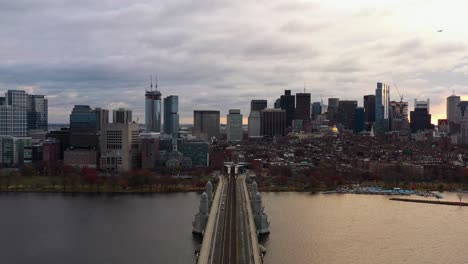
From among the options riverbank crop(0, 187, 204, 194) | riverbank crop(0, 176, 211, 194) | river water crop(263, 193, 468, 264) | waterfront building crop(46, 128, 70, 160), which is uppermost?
waterfront building crop(46, 128, 70, 160)

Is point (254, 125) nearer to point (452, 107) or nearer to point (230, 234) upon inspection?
point (452, 107)

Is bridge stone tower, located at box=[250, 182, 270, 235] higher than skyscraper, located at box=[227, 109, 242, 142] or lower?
lower

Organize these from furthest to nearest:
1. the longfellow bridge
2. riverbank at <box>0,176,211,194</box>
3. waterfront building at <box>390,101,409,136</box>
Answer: waterfront building at <box>390,101,409,136</box> → riverbank at <box>0,176,211,194</box> → the longfellow bridge

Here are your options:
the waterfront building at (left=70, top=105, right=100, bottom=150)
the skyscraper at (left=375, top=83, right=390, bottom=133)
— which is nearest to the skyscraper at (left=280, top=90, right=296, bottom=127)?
the skyscraper at (left=375, top=83, right=390, bottom=133)

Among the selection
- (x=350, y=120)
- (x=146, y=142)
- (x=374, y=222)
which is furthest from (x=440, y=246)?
(x=350, y=120)

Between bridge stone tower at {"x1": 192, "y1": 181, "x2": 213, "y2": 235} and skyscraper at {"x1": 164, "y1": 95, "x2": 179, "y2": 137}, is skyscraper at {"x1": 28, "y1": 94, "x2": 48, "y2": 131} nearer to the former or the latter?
skyscraper at {"x1": 164, "y1": 95, "x2": 179, "y2": 137}

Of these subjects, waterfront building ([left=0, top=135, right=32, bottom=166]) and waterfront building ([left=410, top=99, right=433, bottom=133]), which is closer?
waterfront building ([left=0, top=135, right=32, bottom=166])
